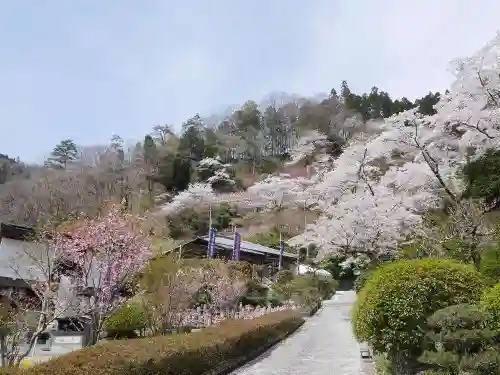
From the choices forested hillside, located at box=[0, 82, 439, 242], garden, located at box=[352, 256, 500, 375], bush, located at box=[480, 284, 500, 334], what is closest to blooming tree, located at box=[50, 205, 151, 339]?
garden, located at box=[352, 256, 500, 375]

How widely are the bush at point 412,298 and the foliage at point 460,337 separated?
0.86m

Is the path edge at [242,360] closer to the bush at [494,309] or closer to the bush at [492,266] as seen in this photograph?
the bush at [492,266]

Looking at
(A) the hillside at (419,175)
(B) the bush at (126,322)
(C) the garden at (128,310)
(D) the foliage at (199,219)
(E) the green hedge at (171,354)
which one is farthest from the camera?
(D) the foliage at (199,219)

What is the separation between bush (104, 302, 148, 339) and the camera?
48.5 feet

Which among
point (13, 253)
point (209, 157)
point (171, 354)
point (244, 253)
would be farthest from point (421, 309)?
point (209, 157)

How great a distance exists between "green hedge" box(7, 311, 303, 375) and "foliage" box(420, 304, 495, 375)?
3925mm

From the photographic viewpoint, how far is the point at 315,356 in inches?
520

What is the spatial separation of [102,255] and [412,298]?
706 centimetres

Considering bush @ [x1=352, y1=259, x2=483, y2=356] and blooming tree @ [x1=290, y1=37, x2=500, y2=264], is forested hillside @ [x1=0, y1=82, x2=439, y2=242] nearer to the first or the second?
blooming tree @ [x1=290, y1=37, x2=500, y2=264]

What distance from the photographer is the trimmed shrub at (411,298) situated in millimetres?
6648

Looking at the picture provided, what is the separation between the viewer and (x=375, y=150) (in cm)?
1981

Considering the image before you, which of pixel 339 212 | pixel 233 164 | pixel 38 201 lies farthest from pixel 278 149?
pixel 339 212

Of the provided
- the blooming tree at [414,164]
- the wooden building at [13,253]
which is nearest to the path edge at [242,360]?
the blooming tree at [414,164]

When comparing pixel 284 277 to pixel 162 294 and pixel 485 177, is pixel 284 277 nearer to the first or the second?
pixel 485 177
